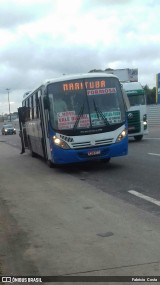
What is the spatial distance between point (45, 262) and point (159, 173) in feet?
22.9

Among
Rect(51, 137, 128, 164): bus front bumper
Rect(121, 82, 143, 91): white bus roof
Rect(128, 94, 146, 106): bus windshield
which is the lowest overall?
Rect(51, 137, 128, 164): bus front bumper

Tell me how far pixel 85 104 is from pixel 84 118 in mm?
426

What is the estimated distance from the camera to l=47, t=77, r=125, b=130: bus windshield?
44.4 feet

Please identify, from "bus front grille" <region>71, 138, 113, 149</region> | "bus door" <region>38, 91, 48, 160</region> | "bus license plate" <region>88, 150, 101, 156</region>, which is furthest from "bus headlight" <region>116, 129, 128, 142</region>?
"bus door" <region>38, 91, 48, 160</region>

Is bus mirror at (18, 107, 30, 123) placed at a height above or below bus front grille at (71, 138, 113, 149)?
above

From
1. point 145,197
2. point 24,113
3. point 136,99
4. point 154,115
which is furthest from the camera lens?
point 154,115

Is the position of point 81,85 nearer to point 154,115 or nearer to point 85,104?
point 85,104

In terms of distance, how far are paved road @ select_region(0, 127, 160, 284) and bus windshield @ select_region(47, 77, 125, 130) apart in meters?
1.53

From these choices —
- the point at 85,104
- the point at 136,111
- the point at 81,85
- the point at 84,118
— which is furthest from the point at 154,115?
the point at 84,118

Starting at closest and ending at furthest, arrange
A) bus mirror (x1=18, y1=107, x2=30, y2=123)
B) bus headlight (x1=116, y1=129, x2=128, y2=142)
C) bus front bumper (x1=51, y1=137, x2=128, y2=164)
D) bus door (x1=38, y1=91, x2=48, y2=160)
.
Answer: bus front bumper (x1=51, y1=137, x2=128, y2=164)
bus headlight (x1=116, y1=129, x2=128, y2=142)
bus door (x1=38, y1=91, x2=48, y2=160)
bus mirror (x1=18, y1=107, x2=30, y2=123)

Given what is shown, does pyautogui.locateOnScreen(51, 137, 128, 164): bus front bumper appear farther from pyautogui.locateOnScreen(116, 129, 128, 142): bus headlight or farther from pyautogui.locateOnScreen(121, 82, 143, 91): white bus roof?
pyautogui.locateOnScreen(121, 82, 143, 91): white bus roof

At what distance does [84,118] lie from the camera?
13.6m

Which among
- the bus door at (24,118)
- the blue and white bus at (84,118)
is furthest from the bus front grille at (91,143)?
the bus door at (24,118)

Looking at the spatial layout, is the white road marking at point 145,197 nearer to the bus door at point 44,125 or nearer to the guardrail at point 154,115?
the bus door at point 44,125
